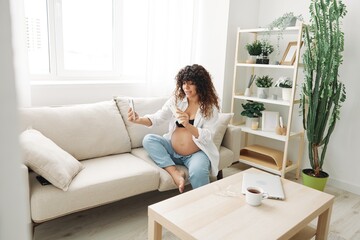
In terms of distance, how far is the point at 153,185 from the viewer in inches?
79.1

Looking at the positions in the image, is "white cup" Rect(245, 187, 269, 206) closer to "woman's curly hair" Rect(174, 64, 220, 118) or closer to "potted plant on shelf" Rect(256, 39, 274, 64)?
"woman's curly hair" Rect(174, 64, 220, 118)

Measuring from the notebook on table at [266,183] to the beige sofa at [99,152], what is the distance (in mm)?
534

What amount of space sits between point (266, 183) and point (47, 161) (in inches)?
49.3

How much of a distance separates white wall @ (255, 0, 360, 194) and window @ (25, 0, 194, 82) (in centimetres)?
128

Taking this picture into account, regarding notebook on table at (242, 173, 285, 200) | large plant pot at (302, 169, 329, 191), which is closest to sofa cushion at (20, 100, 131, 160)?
notebook on table at (242, 173, 285, 200)

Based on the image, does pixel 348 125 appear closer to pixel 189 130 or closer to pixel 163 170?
pixel 189 130

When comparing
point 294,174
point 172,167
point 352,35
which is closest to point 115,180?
point 172,167

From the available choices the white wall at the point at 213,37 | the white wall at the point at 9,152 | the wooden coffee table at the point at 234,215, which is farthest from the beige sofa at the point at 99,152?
the white wall at the point at 9,152

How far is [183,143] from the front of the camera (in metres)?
2.22

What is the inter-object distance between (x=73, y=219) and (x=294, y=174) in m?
2.17

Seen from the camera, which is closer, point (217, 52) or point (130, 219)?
point (130, 219)

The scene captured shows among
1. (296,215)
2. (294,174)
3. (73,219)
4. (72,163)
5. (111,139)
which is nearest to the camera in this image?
(296,215)

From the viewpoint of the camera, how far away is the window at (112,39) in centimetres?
245

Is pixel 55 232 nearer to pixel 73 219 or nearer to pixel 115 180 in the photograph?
pixel 73 219
